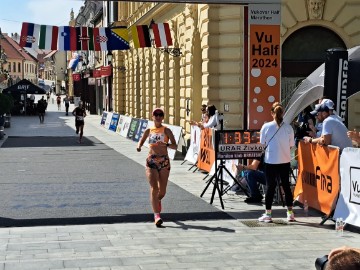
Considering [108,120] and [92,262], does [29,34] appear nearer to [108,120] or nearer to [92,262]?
[92,262]

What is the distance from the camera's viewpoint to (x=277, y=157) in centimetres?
930

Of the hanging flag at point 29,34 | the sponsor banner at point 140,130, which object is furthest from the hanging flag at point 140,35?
the sponsor banner at point 140,130

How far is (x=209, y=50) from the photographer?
62.1ft

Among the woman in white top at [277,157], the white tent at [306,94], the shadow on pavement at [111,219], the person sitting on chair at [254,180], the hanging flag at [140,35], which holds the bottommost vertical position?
the shadow on pavement at [111,219]

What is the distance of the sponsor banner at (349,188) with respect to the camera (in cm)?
848

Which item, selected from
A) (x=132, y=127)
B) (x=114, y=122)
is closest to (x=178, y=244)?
(x=132, y=127)

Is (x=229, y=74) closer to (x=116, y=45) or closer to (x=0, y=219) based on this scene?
(x=116, y=45)

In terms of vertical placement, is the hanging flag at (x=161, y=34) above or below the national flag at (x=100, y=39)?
above

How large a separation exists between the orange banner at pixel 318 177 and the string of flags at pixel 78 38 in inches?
367

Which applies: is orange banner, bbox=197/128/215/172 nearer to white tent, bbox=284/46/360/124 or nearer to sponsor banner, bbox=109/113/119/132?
white tent, bbox=284/46/360/124

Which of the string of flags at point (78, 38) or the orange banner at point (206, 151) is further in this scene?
the string of flags at point (78, 38)

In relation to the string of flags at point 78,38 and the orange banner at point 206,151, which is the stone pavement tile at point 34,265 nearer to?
the orange banner at point 206,151

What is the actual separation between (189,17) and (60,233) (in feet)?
46.5

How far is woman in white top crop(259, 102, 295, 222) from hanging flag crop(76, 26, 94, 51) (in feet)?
33.5
